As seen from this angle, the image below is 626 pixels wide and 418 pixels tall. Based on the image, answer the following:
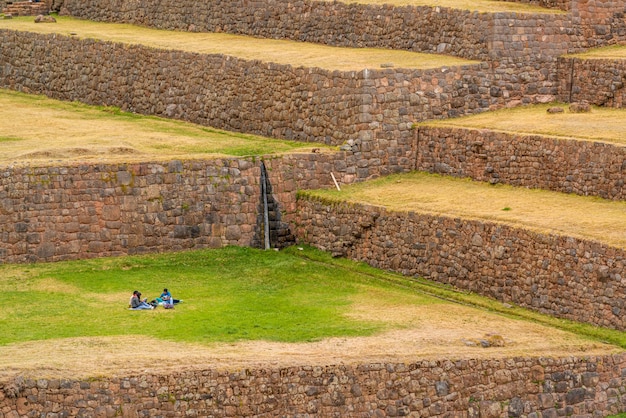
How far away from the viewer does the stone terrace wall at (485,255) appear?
28.3 metres

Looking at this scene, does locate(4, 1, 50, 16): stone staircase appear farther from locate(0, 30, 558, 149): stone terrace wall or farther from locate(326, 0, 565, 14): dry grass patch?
locate(326, 0, 565, 14): dry grass patch

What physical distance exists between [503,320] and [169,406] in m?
6.87

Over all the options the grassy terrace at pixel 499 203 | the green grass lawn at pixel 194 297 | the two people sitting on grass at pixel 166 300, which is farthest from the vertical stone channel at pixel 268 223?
the two people sitting on grass at pixel 166 300

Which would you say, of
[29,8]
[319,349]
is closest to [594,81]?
[319,349]

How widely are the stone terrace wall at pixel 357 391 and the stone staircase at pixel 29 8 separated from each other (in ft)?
99.8

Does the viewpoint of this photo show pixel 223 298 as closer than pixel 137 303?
No

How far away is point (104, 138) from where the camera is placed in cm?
3675

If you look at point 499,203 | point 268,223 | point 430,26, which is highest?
point 430,26

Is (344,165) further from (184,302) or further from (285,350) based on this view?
(285,350)

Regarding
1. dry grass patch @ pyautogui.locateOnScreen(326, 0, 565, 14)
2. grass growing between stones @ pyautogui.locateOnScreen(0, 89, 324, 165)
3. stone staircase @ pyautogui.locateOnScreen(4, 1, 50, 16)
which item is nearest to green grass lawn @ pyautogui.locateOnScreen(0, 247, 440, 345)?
grass growing between stones @ pyautogui.locateOnScreen(0, 89, 324, 165)

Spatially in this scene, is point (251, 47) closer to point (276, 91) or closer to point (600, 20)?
point (276, 91)

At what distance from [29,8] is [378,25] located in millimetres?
16669

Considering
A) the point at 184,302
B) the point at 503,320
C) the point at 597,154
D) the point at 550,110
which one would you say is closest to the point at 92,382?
the point at 184,302

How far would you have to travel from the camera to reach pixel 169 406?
974 inches
